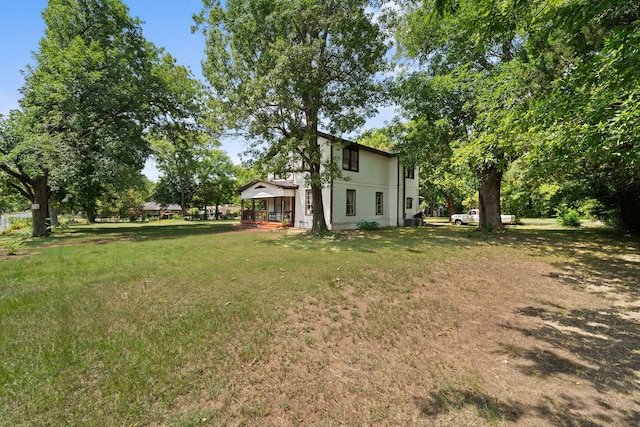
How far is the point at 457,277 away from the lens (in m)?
6.80

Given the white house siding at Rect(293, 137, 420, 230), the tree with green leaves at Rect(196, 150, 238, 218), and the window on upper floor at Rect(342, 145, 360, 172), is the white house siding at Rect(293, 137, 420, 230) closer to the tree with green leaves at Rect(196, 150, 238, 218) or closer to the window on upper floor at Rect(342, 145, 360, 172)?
the window on upper floor at Rect(342, 145, 360, 172)

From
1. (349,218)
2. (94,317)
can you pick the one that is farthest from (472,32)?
(349,218)

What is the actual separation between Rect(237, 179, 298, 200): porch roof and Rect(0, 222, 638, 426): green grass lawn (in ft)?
35.6

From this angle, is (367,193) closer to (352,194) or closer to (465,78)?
(352,194)

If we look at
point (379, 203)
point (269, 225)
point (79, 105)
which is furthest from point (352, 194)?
point (79, 105)

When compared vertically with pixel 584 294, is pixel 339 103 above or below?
above

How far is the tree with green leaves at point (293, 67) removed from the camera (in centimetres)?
1214

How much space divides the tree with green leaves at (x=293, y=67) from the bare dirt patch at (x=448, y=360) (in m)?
9.23

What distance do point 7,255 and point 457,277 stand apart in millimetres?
14453

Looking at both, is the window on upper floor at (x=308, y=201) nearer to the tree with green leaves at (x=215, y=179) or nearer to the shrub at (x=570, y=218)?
the shrub at (x=570, y=218)

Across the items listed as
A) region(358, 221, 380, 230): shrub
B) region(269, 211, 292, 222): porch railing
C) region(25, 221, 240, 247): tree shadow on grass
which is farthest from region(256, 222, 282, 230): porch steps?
region(358, 221, 380, 230): shrub

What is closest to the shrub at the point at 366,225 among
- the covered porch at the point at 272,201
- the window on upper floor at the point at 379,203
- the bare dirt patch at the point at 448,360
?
the window on upper floor at the point at 379,203

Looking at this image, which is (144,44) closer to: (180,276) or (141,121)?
(141,121)

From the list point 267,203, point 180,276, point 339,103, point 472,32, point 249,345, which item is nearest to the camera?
point 249,345
